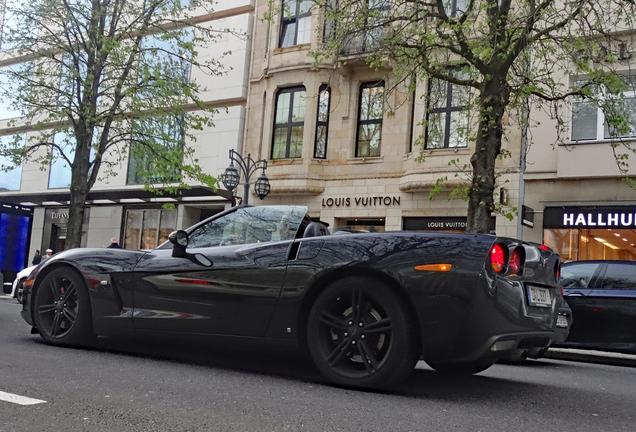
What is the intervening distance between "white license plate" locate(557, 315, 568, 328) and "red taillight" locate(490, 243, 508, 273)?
2.52 ft

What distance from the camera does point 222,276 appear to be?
495 cm

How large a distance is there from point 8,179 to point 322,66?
17.9 metres

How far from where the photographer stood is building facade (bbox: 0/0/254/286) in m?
23.2

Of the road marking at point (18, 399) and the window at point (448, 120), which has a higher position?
the window at point (448, 120)

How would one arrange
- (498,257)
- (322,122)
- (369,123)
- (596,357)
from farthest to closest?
(322,122), (369,123), (596,357), (498,257)

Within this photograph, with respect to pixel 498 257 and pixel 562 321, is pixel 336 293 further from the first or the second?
pixel 562 321

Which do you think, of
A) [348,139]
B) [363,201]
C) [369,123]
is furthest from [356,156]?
[363,201]

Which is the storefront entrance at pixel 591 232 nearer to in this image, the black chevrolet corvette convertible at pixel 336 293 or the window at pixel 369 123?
the window at pixel 369 123

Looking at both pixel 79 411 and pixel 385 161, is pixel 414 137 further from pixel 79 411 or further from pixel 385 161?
pixel 79 411

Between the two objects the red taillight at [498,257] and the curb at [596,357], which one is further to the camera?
the curb at [596,357]

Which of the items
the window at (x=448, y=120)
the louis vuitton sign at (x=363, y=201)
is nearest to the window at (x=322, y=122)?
the louis vuitton sign at (x=363, y=201)

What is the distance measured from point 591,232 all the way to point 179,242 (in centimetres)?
1380

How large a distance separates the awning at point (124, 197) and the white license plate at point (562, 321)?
53.2ft

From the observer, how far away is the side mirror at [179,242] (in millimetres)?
5195
